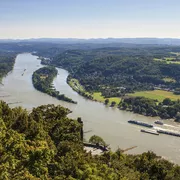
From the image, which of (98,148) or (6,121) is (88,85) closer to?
(98,148)

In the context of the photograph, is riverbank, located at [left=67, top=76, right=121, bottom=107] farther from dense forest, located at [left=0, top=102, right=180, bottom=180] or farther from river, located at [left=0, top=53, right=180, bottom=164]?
dense forest, located at [left=0, top=102, right=180, bottom=180]

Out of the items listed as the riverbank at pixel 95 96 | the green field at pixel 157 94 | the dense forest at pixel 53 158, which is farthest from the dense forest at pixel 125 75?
the dense forest at pixel 53 158

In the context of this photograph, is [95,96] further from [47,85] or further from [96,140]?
[96,140]

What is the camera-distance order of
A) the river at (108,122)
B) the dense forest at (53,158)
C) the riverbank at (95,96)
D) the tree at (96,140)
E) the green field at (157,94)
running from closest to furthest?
1. the dense forest at (53,158)
2. the tree at (96,140)
3. the river at (108,122)
4. the riverbank at (95,96)
5. the green field at (157,94)

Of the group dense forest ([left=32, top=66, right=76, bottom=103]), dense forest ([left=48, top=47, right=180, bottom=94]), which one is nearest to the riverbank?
dense forest ([left=48, top=47, right=180, bottom=94])

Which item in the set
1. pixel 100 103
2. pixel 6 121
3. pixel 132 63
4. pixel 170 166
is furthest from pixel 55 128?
pixel 132 63

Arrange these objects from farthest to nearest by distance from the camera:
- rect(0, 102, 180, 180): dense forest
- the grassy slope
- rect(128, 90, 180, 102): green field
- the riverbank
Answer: rect(128, 90, 180, 102): green field
the grassy slope
the riverbank
rect(0, 102, 180, 180): dense forest

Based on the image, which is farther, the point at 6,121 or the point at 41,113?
the point at 41,113

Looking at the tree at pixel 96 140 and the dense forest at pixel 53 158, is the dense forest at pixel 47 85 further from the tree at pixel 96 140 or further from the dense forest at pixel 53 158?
the dense forest at pixel 53 158
